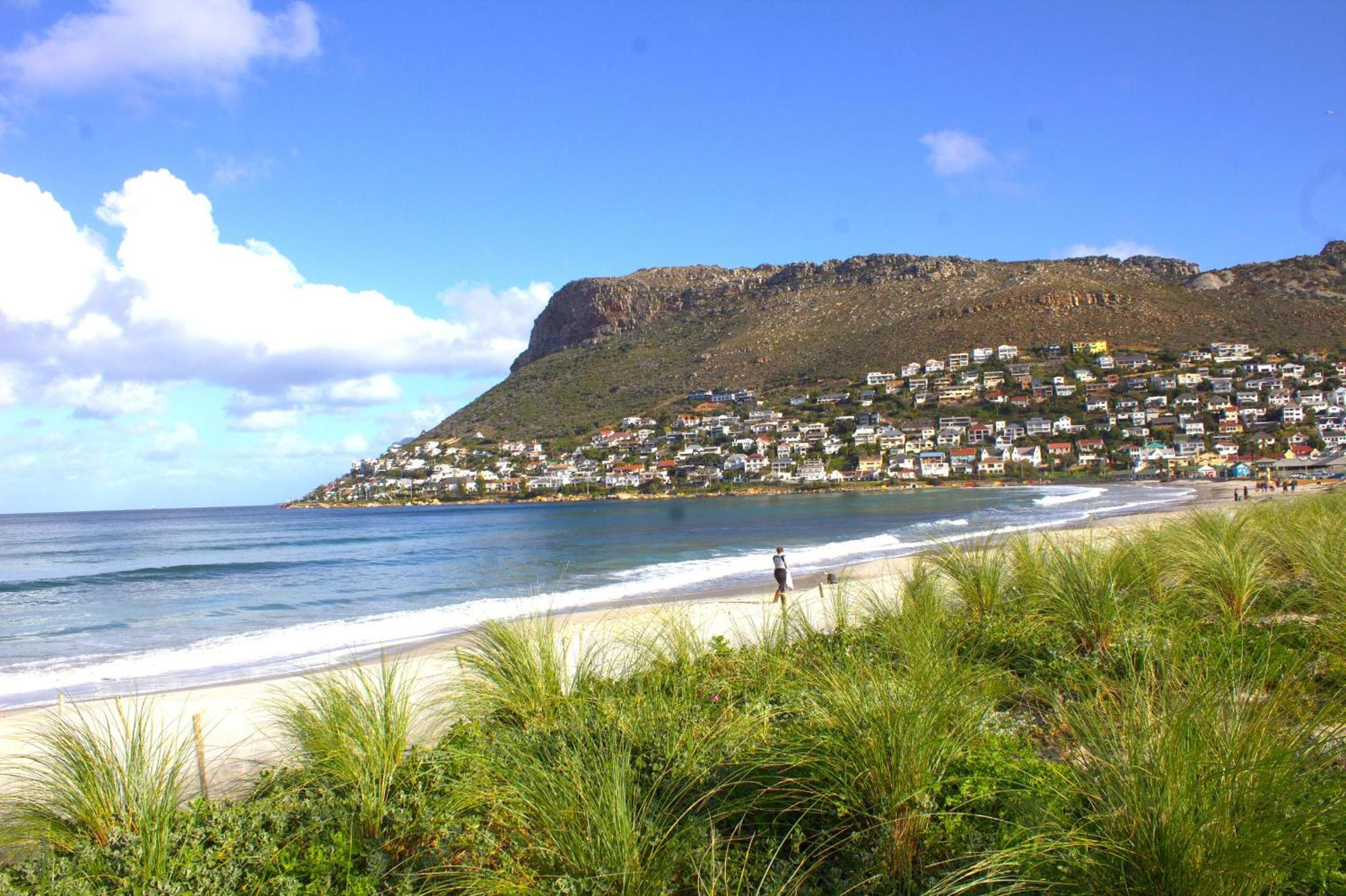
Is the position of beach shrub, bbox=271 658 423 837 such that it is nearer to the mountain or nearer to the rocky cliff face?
the mountain

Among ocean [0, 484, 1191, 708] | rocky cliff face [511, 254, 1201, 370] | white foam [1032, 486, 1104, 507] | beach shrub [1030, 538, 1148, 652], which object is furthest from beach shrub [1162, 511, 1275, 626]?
rocky cliff face [511, 254, 1201, 370]

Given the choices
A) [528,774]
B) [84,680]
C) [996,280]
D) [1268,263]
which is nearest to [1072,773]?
[528,774]

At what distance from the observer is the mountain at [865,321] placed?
99.2 metres

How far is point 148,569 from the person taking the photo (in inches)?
1207

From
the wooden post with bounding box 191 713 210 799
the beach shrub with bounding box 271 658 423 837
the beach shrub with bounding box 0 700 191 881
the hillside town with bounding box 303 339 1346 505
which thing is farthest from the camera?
the hillside town with bounding box 303 339 1346 505

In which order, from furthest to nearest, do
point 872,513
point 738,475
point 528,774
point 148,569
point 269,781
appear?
point 738,475 → point 872,513 → point 148,569 → point 269,781 → point 528,774

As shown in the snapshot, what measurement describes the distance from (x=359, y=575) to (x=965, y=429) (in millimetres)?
83995

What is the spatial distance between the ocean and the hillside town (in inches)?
1267

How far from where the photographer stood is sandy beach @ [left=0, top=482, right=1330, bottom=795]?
6.36 meters

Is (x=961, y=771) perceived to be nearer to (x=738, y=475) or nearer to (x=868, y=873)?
(x=868, y=873)

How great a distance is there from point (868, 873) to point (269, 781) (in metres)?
3.10

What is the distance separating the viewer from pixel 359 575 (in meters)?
26.7

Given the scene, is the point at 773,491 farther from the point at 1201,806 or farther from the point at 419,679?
the point at 1201,806

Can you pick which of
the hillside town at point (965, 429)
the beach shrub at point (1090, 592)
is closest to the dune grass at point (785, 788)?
the beach shrub at point (1090, 592)
